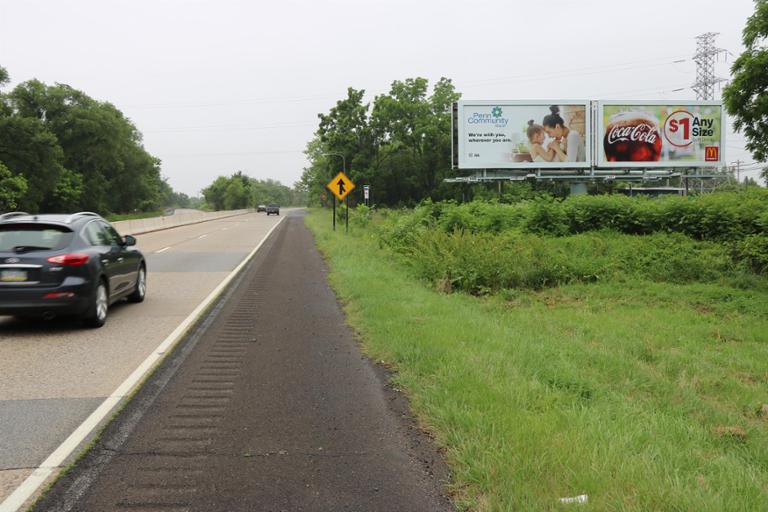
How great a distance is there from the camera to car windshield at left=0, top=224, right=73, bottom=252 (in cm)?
798

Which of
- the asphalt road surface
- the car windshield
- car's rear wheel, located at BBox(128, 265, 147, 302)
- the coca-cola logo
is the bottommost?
the asphalt road surface

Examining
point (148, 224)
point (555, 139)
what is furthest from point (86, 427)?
point (555, 139)

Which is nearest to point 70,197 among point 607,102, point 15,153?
point 15,153

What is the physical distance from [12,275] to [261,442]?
5.30 meters

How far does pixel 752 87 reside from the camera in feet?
47.1

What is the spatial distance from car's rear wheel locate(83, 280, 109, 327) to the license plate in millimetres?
885

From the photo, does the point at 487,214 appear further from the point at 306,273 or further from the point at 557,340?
the point at 557,340

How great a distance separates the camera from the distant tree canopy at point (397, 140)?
213ft

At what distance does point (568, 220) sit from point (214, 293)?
13.2 meters

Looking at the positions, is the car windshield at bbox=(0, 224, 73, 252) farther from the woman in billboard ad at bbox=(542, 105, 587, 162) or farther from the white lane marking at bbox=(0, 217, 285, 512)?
the woman in billboard ad at bbox=(542, 105, 587, 162)

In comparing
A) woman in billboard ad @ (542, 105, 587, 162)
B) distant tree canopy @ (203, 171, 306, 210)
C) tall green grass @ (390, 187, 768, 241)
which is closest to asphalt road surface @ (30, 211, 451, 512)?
tall green grass @ (390, 187, 768, 241)

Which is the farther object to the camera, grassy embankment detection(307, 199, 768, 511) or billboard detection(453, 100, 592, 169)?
billboard detection(453, 100, 592, 169)

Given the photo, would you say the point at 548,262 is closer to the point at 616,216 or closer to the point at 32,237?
the point at 616,216

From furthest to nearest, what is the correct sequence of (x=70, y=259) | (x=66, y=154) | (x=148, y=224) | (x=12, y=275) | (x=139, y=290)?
(x=66, y=154), (x=148, y=224), (x=139, y=290), (x=70, y=259), (x=12, y=275)
